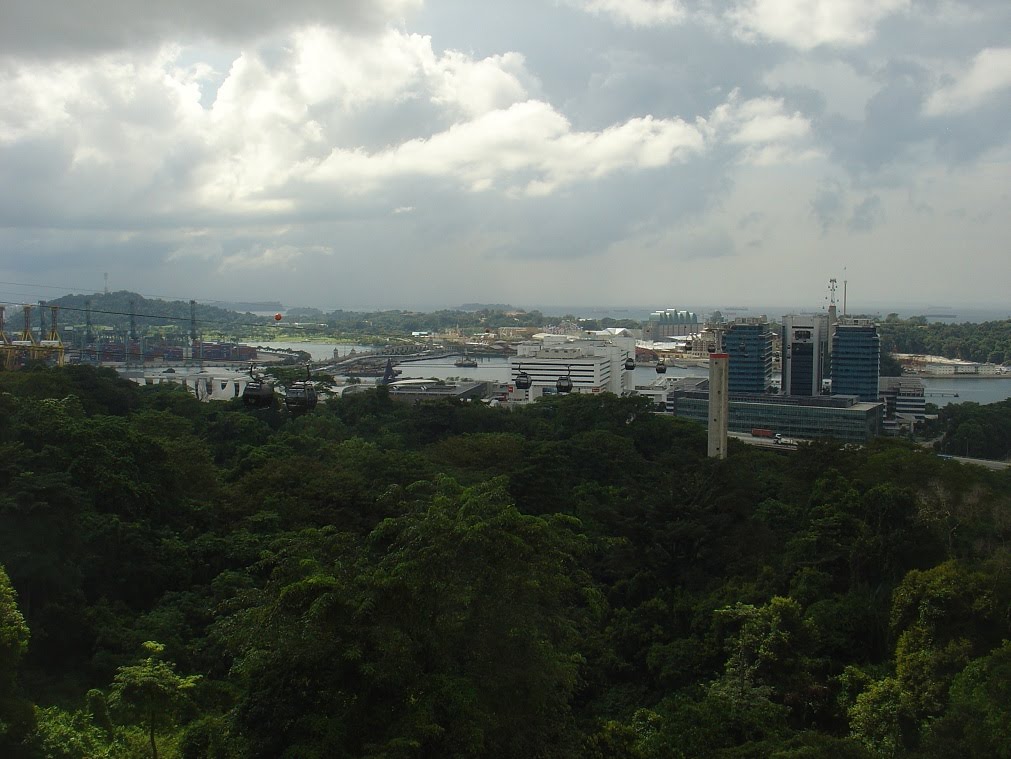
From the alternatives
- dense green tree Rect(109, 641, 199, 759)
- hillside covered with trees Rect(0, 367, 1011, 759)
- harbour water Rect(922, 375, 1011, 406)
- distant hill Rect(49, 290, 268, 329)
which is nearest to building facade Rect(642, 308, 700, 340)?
harbour water Rect(922, 375, 1011, 406)

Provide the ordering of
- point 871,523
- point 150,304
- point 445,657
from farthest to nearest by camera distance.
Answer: point 150,304
point 871,523
point 445,657

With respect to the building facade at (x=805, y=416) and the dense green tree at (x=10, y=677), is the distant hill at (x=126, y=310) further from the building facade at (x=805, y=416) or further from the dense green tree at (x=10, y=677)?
the dense green tree at (x=10, y=677)

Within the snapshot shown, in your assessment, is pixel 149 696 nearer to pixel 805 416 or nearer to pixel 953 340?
pixel 805 416

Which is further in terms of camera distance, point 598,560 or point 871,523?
point 598,560

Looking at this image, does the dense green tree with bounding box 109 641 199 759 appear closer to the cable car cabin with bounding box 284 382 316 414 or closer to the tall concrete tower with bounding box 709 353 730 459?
the cable car cabin with bounding box 284 382 316 414

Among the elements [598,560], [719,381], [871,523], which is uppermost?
[719,381]

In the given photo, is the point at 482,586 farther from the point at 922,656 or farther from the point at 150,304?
the point at 150,304

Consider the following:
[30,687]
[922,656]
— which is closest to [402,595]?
[30,687]

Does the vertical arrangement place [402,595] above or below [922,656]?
above
